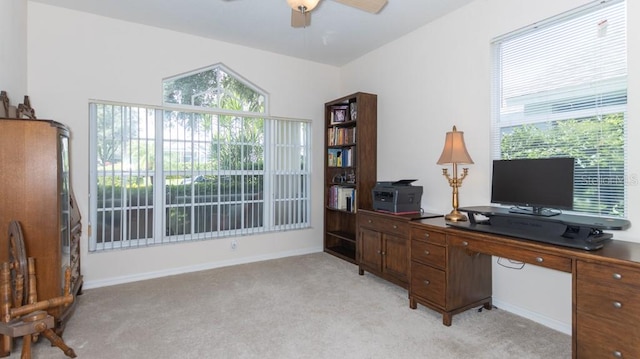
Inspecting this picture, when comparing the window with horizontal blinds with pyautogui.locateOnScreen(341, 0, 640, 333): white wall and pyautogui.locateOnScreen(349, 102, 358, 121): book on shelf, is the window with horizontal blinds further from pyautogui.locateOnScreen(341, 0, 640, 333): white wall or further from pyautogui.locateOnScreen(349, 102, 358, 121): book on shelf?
pyautogui.locateOnScreen(349, 102, 358, 121): book on shelf

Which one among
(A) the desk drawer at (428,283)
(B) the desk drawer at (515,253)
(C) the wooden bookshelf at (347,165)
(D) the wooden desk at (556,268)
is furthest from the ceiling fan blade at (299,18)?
(A) the desk drawer at (428,283)

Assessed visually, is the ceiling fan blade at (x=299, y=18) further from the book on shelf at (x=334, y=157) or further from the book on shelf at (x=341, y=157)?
the book on shelf at (x=334, y=157)

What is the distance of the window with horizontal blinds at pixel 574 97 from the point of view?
7.02 ft

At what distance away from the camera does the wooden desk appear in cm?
156

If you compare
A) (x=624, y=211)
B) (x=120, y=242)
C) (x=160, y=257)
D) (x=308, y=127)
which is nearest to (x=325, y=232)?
(x=308, y=127)

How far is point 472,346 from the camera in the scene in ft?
7.05

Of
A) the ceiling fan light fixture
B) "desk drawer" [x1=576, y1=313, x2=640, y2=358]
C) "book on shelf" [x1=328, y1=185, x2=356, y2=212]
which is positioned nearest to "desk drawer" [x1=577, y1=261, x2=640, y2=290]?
"desk drawer" [x1=576, y1=313, x2=640, y2=358]

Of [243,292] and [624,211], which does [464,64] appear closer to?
[624,211]

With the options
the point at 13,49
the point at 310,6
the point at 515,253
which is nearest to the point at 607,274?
the point at 515,253

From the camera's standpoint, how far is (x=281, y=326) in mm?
2414

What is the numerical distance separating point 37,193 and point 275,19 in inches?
102

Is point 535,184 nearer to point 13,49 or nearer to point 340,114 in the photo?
point 340,114

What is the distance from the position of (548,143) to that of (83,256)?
4.44m

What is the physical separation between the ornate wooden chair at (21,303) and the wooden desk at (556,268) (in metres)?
2.46
